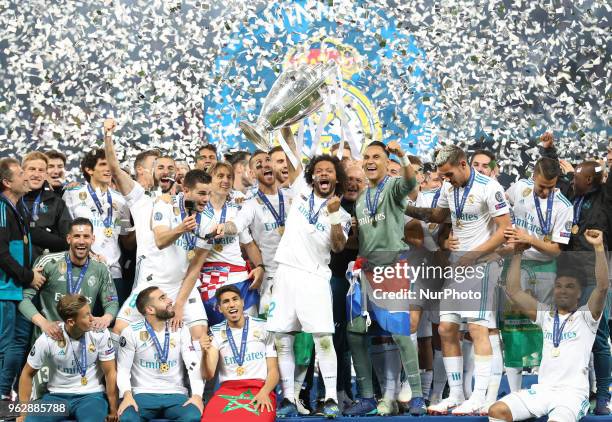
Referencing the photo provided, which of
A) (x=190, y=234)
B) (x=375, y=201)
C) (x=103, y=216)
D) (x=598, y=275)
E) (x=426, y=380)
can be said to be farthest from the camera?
(x=103, y=216)

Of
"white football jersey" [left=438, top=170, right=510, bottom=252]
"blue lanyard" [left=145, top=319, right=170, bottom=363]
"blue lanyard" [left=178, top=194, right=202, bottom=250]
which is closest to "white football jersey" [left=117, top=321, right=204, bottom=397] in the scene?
"blue lanyard" [left=145, top=319, right=170, bottom=363]

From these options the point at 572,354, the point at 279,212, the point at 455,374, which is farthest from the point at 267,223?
the point at 572,354

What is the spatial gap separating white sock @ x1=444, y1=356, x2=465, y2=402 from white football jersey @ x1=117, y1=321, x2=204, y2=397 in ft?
5.05

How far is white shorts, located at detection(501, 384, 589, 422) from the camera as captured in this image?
18.2 ft

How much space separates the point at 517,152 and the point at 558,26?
1.58 meters

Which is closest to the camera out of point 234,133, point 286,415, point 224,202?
point 286,415

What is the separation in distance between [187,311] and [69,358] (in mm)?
790

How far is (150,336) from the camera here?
19.4ft

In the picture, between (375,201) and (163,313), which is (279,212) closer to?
(375,201)

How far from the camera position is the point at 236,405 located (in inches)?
228

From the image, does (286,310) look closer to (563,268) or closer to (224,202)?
(224,202)

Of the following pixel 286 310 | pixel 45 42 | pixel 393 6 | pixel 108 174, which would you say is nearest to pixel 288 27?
pixel 393 6

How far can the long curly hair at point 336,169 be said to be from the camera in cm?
589

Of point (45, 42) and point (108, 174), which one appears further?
point (45, 42)
